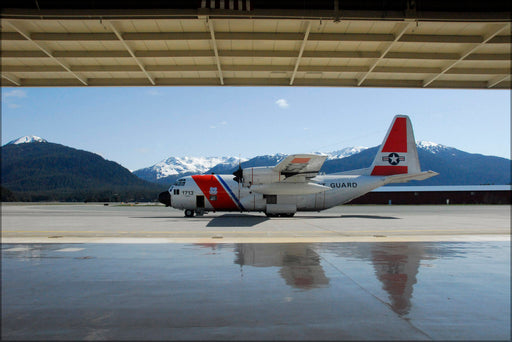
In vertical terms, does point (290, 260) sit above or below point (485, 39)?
below

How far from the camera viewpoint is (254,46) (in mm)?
9641

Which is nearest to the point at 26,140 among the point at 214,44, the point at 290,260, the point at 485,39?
the point at 214,44

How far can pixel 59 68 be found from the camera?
33.9 ft

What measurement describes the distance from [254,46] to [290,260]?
5901 mm

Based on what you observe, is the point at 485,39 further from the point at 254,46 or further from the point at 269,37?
the point at 254,46

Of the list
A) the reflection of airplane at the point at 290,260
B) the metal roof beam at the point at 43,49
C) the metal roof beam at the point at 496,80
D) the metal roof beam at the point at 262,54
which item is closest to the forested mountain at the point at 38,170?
the metal roof beam at the point at 43,49

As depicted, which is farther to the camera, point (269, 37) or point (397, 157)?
point (397, 157)

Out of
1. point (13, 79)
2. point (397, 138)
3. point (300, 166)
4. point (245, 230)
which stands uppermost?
point (397, 138)

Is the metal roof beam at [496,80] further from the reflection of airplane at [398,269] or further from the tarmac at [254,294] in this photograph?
the reflection of airplane at [398,269]

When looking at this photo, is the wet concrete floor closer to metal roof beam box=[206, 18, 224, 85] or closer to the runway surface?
the runway surface

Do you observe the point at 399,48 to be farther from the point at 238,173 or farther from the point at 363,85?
the point at 238,173

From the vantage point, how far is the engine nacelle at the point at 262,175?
2773cm

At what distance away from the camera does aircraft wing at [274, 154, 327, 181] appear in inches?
971

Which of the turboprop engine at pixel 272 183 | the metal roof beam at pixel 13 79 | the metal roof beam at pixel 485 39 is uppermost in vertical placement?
the metal roof beam at pixel 485 39
